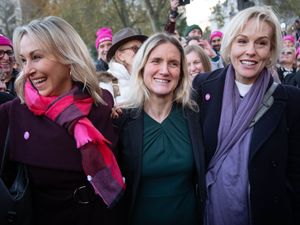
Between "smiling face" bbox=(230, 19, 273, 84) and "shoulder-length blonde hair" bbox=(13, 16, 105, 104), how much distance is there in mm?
1083

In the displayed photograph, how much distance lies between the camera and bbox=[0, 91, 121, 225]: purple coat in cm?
243

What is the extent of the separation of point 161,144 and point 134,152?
0.21 m

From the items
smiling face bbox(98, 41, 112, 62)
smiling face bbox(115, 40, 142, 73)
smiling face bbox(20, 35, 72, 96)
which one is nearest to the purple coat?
smiling face bbox(20, 35, 72, 96)

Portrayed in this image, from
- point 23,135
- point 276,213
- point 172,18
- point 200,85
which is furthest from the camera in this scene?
point 172,18

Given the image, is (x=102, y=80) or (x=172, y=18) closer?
(x=102, y=80)

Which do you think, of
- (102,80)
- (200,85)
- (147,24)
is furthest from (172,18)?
(147,24)

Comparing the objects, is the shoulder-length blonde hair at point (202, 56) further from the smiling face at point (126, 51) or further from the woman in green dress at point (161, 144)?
the woman in green dress at point (161, 144)

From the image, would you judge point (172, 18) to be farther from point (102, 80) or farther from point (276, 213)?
point (276, 213)

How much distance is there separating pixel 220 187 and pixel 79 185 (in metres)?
1.04

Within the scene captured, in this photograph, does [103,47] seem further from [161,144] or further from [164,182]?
[164,182]

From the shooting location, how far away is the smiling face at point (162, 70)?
2877mm

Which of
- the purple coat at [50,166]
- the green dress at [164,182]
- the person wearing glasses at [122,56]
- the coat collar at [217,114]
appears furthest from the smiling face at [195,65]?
the purple coat at [50,166]

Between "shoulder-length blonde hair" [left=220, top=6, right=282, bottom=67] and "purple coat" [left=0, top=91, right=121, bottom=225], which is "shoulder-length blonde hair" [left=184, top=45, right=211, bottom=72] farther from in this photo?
"purple coat" [left=0, top=91, right=121, bottom=225]

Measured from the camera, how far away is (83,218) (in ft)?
8.30
